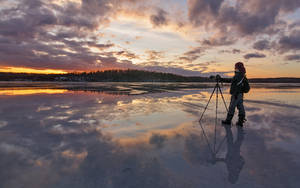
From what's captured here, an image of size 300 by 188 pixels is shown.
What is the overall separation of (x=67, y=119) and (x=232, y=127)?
700 centimetres

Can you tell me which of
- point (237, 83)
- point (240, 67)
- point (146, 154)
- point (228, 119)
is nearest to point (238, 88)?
point (237, 83)

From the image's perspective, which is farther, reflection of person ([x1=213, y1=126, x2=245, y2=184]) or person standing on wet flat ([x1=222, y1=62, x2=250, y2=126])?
person standing on wet flat ([x1=222, y1=62, x2=250, y2=126])

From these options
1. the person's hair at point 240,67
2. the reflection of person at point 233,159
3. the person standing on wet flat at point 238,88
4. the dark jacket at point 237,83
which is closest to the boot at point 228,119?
the person standing on wet flat at point 238,88

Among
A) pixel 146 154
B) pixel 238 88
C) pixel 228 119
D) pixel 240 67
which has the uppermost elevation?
pixel 240 67

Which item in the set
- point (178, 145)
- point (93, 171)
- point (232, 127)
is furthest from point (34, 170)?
point (232, 127)

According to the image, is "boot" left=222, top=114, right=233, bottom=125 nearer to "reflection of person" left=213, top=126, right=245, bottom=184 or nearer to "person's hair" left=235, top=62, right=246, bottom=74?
"reflection of person" left=213, top=126, right=245, bottom=184

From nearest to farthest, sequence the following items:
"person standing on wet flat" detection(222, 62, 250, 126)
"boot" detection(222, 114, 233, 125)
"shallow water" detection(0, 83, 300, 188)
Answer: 1. "shallow water" detection(0, 83, 300, 188)
2. "boot" detection(222, 114, 233, 125)
3. "person standing on wet flat" detection(222, 62, 250, 126)

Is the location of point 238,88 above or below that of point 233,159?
above

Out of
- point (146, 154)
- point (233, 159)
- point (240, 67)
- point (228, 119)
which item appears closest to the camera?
point (233, 159)

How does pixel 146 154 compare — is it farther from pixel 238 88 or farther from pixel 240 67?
pixel 240 67

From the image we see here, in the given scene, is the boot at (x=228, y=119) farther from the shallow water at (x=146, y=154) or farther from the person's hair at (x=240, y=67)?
the person's hair at (x=240, y=67)

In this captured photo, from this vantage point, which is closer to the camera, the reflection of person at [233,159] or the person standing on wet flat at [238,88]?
the reflection of person at [233,159]

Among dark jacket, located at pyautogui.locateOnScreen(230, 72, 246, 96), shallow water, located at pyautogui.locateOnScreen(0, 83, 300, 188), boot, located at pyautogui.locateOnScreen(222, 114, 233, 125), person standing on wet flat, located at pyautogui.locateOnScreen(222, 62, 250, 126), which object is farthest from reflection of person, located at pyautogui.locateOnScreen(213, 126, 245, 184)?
dark jacket, located at pyautogui.locateOnScreen(230, 72, 246, 96)

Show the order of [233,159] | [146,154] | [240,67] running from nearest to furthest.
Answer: [233,159] → [146,154] → [240,67]
